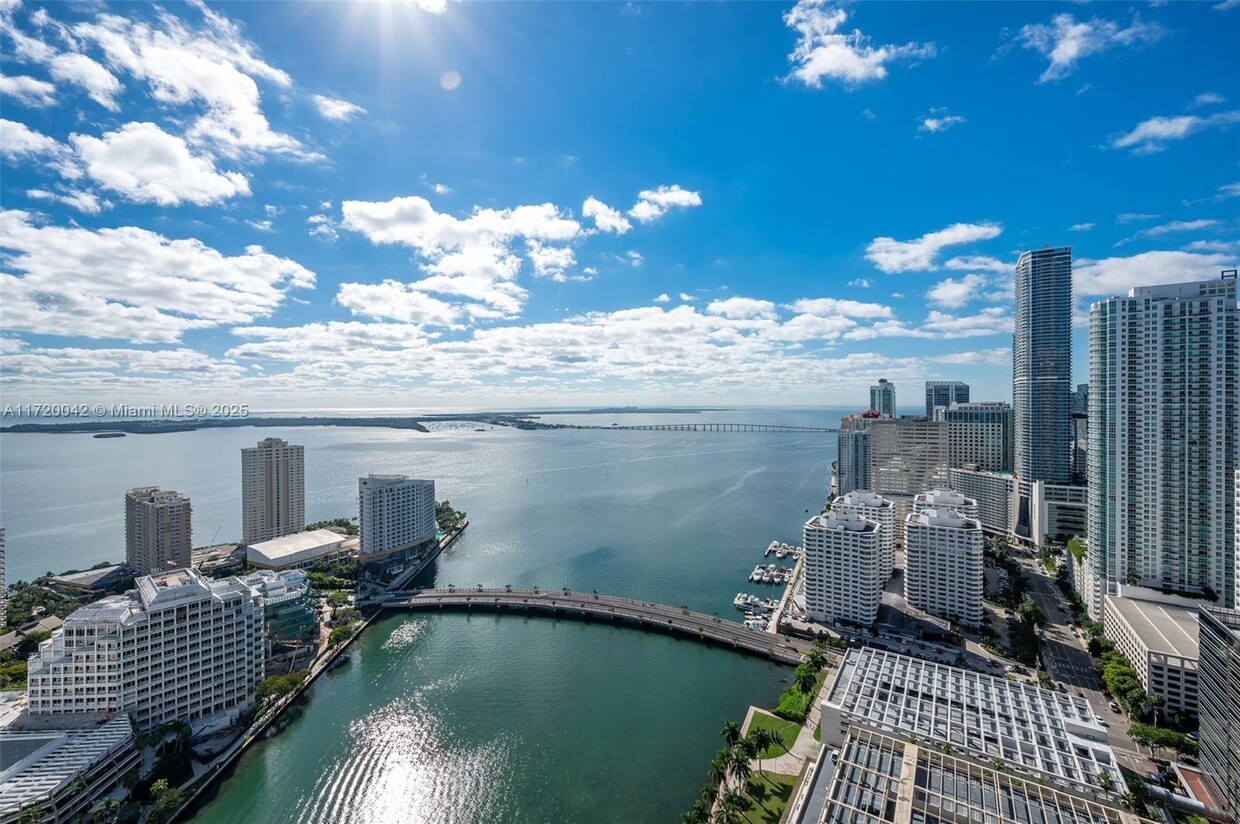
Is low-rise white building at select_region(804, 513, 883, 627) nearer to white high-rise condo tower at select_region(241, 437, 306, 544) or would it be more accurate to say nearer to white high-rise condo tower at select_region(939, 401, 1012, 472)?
white high-rise condo tower at select_region(939, 401, 1012, 472)

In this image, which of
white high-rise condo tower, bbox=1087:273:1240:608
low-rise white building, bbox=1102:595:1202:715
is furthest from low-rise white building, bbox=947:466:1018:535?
low-rise white building, bbox=1102:595:1202:715

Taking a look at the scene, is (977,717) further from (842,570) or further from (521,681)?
(521,681)

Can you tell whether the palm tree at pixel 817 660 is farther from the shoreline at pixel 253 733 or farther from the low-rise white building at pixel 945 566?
the shoreline at pixel 253 733

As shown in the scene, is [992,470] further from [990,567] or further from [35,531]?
[35,531]

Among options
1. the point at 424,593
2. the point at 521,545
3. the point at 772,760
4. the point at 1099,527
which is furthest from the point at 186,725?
the point at 1099,527

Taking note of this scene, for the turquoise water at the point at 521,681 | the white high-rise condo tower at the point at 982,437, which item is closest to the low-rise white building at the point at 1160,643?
the turquoise water at the point at 521,681

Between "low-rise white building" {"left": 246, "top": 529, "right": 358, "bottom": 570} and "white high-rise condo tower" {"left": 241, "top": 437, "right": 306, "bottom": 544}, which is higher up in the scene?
"white high-rise condo tower" {"left": 241, "top": 437, "right": 306, "bottom": 544}
